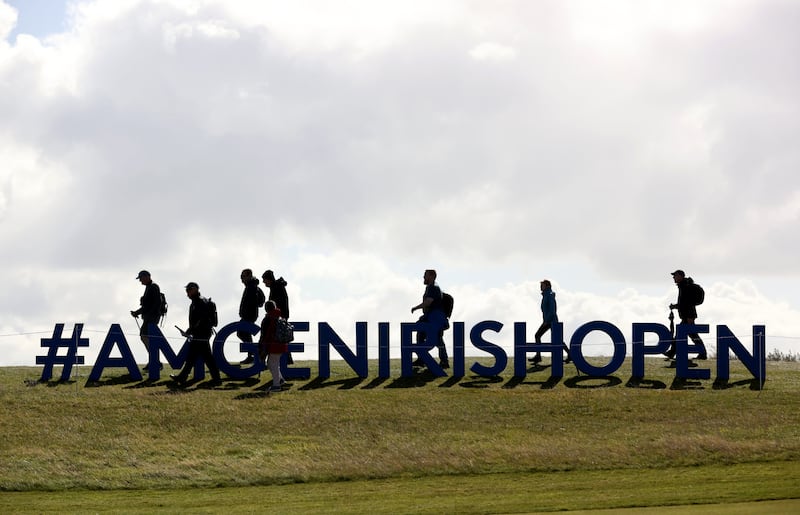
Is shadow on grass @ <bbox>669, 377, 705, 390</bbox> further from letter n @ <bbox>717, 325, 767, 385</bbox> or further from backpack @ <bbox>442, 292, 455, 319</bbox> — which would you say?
backpack @ <bbox>442, 292, 455, 319</bbox>

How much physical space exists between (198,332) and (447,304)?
643cm

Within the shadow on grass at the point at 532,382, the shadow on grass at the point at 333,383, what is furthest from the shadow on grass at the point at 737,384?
the shadow on grass at the point at 333,383

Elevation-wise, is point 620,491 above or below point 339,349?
below

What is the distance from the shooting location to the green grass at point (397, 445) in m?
22.7

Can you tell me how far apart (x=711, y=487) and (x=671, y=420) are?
6.50 m

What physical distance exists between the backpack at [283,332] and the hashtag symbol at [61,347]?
539cm

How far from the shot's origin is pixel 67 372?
3256 centimetres

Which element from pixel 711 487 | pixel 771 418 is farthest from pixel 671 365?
pixel 711 487

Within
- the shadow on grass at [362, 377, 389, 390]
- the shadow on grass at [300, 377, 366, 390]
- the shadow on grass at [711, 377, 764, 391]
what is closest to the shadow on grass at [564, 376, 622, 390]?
the shadow on grass at [711, 377, 764, 391]

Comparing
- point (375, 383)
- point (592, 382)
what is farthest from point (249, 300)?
point (592, 382)

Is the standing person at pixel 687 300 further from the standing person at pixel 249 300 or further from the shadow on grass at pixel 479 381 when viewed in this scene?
the standing person at pixel 249 300

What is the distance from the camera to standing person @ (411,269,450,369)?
1303 inches

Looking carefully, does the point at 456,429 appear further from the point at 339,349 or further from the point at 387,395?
the point at 339,349

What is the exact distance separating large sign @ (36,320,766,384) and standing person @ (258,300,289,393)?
1586 mm
